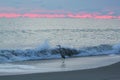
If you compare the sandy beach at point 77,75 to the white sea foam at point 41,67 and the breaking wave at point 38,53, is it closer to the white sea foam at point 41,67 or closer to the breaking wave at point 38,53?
the white sea foam at point 41,67

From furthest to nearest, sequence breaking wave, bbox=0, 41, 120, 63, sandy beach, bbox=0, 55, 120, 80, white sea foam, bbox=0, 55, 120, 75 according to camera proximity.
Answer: breaking wave, bbox=0, 41, 120, 63 → white sea foam, bbox=0, 55, 120, 75 → sandy beach, bbox=0, 55, 120, 80

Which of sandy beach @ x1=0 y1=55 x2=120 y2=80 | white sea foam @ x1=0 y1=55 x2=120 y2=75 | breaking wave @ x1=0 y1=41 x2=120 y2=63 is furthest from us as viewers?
breaking wave @ x1=0 y1=41 x2=120 y2=63

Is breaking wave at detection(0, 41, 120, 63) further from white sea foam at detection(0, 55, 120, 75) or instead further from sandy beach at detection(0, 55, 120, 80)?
sandy beach at detection(0, 55, 120, 80)

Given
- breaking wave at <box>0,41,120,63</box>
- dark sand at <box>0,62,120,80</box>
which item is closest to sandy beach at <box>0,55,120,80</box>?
dark sand at <box>0,62,120,80</box>

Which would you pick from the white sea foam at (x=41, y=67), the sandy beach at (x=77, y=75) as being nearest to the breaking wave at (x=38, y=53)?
the white sea foam at (x=41, y=67)

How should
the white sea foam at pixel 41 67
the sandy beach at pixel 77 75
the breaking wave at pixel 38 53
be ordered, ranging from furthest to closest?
the breaking wave at pixel 38 53 < the white sea foam at pixel 41 67 < the sandy beach at pixel 77 75

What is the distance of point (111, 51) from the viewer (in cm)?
2622

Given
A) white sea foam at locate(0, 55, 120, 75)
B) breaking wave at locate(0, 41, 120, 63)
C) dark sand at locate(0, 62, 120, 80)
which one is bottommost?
dark sand at locate(0, 62, 120, 80)

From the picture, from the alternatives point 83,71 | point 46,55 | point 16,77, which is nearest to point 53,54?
point 46,55

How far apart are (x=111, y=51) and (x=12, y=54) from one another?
7515 millimetres

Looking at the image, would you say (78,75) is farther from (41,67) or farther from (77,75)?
(41,67)

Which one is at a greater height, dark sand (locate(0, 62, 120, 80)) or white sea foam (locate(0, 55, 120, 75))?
white sea foam (locate(0, 55, 120, 75))

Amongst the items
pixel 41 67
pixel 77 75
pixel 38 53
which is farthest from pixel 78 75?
pixel 38 53

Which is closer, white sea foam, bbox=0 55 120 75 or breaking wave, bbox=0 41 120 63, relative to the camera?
white sea foam, bbox=0 55 120 75
